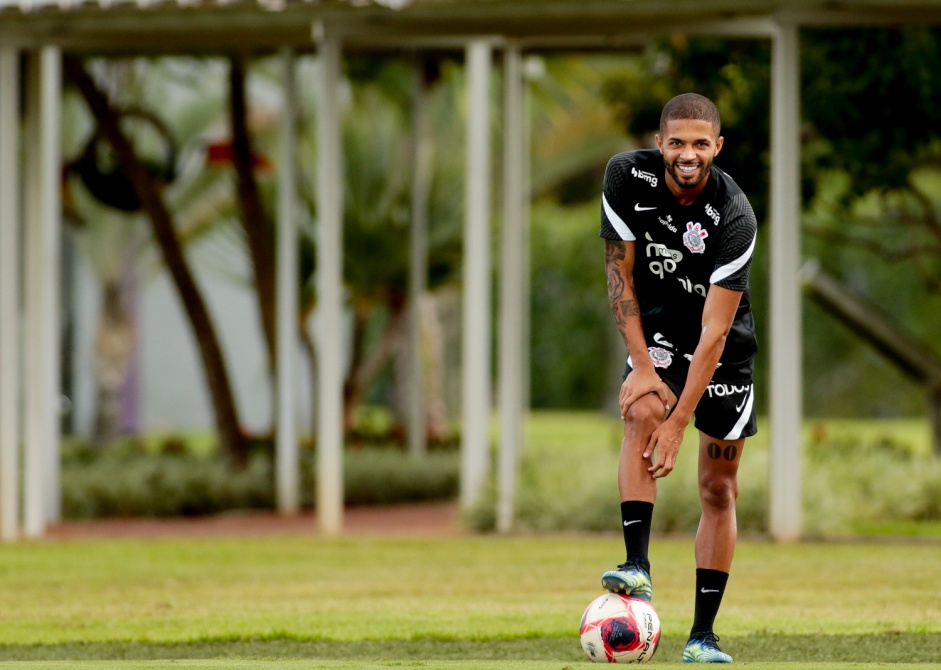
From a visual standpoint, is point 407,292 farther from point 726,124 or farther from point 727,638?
point 727,638

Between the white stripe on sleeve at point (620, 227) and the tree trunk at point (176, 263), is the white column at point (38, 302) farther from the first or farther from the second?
the white stripe on sleeve at point (620, 227)

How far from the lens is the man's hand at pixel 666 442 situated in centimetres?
494

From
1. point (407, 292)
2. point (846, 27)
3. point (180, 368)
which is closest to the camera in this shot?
point (846, 27)

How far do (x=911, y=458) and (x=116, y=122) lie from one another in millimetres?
7196

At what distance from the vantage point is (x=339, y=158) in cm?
1084

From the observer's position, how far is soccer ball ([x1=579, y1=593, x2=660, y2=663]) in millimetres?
4844

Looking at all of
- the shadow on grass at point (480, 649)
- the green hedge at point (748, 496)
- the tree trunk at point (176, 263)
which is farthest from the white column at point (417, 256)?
the shadow on grass at point (480, 649)

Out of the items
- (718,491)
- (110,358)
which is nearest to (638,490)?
(718,491)

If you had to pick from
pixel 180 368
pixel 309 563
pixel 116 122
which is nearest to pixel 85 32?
pixel 116 122

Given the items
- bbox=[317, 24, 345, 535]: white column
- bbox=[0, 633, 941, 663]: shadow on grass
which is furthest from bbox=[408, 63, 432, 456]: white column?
bbox=[0, 633, 941, 663]: shadow on grass

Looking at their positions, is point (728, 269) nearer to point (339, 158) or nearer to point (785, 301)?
point (785, 301)

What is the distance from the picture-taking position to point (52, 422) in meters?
12.1

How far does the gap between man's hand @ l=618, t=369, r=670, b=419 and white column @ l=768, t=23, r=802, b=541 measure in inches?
209

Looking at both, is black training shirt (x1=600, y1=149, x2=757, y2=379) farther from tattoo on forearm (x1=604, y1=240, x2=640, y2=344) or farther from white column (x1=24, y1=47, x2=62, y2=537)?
white column (x1=24, y1=47, x2=62, y2=537)
